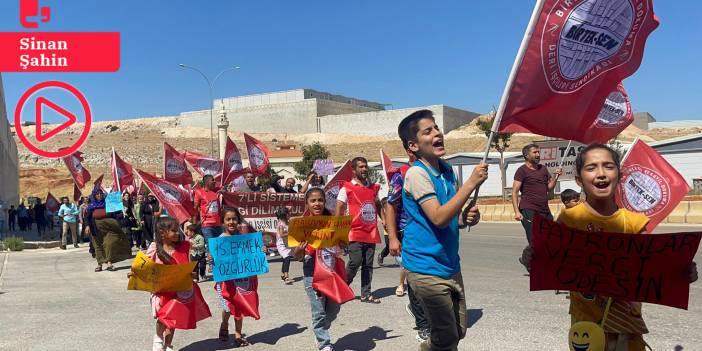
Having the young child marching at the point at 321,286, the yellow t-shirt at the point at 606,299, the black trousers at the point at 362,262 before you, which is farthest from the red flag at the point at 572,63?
the black trousers at the point at 362,262

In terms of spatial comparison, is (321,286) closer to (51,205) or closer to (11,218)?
(51,205)

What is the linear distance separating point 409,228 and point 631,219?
1204 millimetres

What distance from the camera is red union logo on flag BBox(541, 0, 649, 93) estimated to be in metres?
4.03

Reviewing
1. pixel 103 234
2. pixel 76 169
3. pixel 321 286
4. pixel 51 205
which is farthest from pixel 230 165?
pixel 51 205

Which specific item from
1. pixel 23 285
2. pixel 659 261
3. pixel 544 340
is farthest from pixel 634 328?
pixel 23 285

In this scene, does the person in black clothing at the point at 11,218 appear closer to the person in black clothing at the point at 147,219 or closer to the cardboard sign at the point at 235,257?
the person in black clothing at the point at 147,219

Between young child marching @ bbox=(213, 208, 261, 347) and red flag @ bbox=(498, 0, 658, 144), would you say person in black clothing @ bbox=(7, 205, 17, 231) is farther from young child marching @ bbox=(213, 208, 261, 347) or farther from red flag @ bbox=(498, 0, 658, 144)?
red flag @ bbox=(498, 0, 658, 144)

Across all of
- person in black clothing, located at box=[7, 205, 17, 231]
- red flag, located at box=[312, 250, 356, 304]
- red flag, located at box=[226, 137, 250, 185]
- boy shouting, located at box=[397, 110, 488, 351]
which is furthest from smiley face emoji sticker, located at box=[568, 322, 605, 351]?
person in black clothing, located at box=[7, 205, 17, 231]

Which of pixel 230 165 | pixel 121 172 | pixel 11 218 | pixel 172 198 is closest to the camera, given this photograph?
pixel 172 198

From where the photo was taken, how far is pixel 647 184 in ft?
22.9

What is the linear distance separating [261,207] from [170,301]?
243 inches

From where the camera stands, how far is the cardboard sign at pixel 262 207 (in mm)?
11539

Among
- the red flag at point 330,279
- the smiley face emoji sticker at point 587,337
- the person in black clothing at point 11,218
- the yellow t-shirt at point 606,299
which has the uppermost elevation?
the yellow t-shirt at point 606,299

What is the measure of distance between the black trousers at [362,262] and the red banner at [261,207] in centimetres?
358
